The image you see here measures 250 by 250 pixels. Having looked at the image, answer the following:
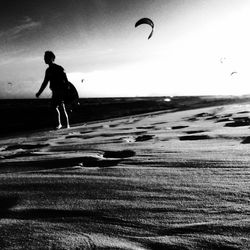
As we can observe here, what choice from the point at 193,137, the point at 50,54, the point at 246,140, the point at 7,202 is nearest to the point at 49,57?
the point at 50,54

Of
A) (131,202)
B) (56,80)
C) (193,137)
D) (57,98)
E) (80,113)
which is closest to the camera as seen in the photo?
(131,202)

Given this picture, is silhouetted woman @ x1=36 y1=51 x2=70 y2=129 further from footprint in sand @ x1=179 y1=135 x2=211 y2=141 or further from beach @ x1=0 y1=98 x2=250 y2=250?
beach @ x1=0 y1=98 x2=250 y2=250

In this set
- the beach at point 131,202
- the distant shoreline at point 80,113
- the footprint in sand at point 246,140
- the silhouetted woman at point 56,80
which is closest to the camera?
the beach at point 131,202

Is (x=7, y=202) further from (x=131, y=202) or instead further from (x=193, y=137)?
(x=193, y=137)

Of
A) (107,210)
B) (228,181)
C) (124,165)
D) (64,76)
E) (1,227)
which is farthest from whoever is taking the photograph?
(64,76)

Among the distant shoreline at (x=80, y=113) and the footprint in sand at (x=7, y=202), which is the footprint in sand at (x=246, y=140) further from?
the distant shoreline at (x=80, y=113)

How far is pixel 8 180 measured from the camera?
168 cm

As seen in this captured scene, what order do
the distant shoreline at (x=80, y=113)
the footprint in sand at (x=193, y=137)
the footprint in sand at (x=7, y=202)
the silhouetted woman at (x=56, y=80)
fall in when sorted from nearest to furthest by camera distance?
1. the footprint in sand at (x=7, y=202)
2. the footprint in sand at (x=193, y=137)
3. the silhouetted woman at (x=56, y=80)
4. the distant shoreline at (x=80, y=113)

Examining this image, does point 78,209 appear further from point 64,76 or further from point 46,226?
point 64,76

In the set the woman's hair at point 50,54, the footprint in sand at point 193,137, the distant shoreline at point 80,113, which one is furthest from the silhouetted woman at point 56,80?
the footprint in sand at point 193,137

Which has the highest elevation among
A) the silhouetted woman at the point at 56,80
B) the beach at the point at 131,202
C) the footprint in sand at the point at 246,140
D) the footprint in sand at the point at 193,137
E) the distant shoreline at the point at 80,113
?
the silhouetted woman at the point at 56,80

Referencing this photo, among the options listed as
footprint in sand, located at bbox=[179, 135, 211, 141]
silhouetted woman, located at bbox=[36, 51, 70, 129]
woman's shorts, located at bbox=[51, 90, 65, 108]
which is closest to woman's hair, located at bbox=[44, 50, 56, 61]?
silhouetted woman, located at bbox=[36, 51, 70, 129]

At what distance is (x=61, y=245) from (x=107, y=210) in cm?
28

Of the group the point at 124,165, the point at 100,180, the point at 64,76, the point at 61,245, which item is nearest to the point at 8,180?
the point at 100,180
